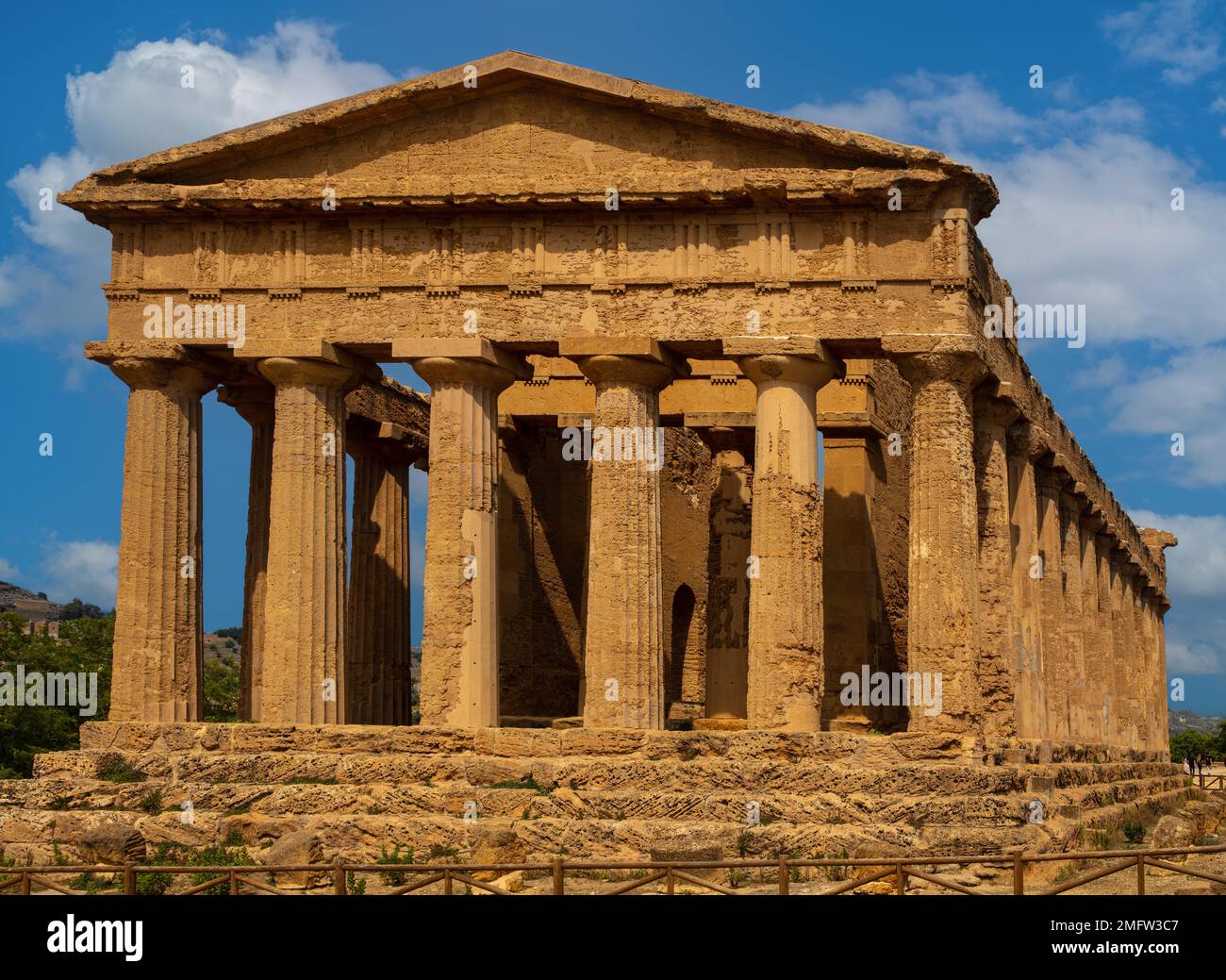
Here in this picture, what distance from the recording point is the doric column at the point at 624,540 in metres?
28.5

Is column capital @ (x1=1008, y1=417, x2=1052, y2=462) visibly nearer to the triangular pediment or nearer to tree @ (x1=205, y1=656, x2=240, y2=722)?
the triangular pediment

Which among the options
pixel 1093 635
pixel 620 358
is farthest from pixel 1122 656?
pixel 620 358

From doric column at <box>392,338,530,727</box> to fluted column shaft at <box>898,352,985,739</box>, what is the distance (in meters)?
6.19

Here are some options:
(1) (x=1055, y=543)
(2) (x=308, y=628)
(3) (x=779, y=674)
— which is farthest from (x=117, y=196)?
(1) (x=1055, y=543)

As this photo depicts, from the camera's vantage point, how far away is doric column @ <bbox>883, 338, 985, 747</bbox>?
91.3ft

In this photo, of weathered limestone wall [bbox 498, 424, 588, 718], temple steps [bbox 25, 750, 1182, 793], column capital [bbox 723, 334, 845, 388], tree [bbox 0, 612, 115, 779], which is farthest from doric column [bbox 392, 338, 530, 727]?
tree [bbox 0, 612, 115, 779]

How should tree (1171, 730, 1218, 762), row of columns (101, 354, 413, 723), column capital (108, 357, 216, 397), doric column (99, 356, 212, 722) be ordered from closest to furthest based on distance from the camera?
1. row of columns (101, 354, 413, 723)
2. doric column (99, 356, 212, 722)
3. column capital (108, 357, 216, 397)
4. tree (1171, 730, 1218, 762)

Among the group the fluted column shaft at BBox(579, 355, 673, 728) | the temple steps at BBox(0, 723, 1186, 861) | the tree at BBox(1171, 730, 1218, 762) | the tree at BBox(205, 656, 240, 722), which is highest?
the fluted column shaft at BBox(579, 355, 673, 728)

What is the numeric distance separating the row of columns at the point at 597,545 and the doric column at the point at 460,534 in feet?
0.10

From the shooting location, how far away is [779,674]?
28.0 m

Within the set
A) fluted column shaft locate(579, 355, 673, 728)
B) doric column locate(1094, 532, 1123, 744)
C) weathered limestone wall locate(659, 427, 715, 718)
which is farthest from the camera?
doric column locate(1094, 532, 1123, 744)

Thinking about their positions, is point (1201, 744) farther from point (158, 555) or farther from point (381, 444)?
point (158, 555)

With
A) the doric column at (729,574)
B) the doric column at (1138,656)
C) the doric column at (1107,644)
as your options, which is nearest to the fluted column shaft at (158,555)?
the doric column at (729,574)
